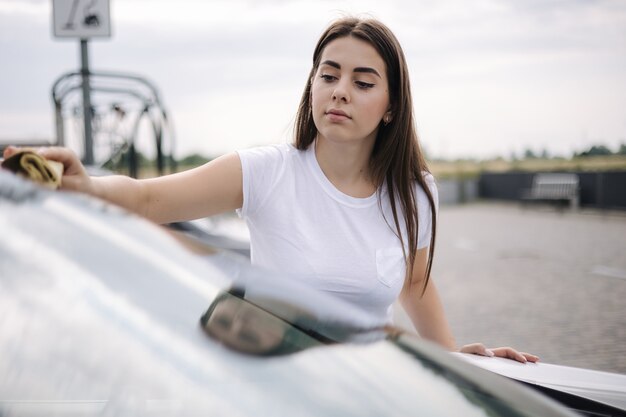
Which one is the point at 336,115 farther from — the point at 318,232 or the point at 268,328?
the point at 268,328

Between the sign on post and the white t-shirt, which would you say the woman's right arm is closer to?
the white t-shirt

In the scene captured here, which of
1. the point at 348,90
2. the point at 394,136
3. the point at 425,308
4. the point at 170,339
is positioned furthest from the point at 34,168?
the point at 425,308

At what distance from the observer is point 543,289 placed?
333 inches

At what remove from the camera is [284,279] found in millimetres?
1413

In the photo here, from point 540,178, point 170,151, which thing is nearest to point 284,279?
point 170,151

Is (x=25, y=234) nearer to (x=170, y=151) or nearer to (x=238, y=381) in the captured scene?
(x=238, y=381)

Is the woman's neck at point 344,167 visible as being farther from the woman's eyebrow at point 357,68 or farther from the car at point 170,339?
the car at point 170,339

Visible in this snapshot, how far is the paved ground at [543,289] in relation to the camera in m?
5.97

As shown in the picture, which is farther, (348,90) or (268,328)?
(348,90)

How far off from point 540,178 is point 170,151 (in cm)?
1983

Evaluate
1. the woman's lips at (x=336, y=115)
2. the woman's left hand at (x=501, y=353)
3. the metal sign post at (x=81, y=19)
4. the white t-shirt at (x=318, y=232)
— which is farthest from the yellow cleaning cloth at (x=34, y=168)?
the metal sign post at (x=81, y=19)

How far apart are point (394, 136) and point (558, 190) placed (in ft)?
70.1

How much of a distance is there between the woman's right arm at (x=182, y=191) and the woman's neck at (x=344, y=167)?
0.30 meters

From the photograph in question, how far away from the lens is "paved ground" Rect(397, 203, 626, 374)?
19.6 ft
